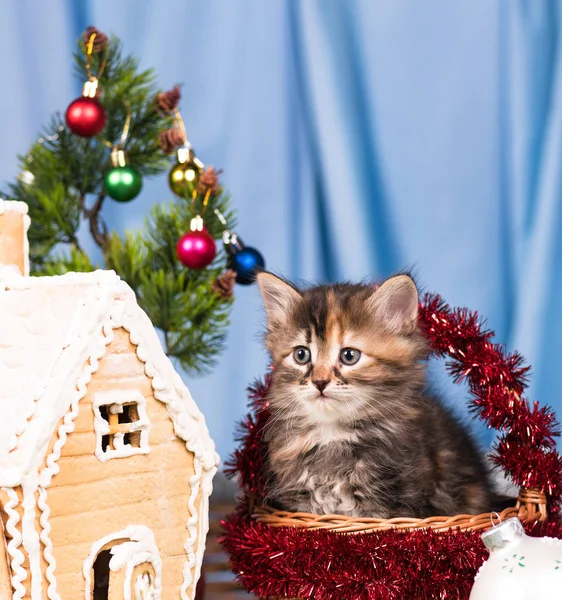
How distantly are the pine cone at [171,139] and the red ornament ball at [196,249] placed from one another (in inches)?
8.4

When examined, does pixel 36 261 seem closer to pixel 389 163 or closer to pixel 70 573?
pixel 70 573

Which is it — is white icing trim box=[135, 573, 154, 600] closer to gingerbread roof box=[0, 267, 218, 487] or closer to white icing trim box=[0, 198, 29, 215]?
gingerbread roof box=[0, 267, 218, 487]

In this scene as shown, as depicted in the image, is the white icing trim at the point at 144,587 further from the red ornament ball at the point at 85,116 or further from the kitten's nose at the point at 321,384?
the red ornament ball at the point at 85,116

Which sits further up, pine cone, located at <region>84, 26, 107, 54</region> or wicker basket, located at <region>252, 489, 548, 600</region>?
pine cone, located at <region>84, 26, 107, 54</region>

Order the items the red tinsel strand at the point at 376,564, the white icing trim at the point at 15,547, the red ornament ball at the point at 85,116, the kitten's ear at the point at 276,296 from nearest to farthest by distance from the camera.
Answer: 1. the white icing trim at the point at 15,547
2. the red tinsel strand at the point at 376,564
3. the kitten's ear at the point at 276,296
4. the red ornament ball at the point at 85,116

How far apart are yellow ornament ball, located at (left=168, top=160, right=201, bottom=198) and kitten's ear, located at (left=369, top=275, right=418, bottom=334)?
0.57m

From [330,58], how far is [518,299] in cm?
86

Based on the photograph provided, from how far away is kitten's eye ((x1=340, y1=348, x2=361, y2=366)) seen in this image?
4.58 feet

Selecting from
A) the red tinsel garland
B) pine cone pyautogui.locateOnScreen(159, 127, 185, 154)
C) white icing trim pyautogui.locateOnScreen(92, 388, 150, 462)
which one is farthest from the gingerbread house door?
pine cone pyautogui.locateOnScreen(159, 127, 185, 154)

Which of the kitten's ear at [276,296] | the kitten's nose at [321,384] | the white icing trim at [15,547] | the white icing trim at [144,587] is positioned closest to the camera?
the white icing trim at [15,547]

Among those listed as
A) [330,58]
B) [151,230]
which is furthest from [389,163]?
[151,230]

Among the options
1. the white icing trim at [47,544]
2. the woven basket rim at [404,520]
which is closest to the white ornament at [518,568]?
the woven basket rim at [404,520]

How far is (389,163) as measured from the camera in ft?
8.20

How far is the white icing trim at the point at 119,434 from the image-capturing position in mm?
1103
